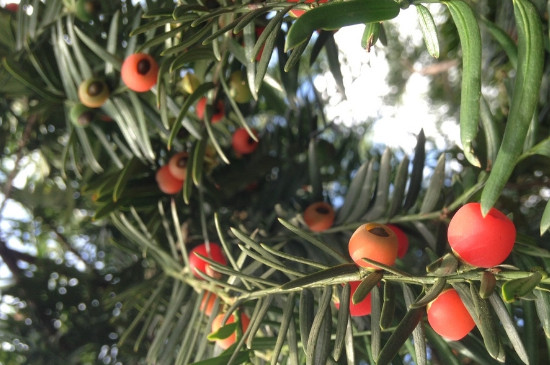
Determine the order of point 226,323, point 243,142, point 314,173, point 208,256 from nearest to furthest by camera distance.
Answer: point 226,323 → point 208,256 → point 314,173 → point 243,142

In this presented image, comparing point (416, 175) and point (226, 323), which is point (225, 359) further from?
point (416, 175)

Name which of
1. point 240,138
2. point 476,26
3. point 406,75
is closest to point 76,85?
point 240,138

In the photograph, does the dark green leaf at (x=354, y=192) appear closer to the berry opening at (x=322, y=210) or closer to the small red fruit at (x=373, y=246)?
the berry opening at (x=322, y=210)

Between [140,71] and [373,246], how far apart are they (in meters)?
0.36

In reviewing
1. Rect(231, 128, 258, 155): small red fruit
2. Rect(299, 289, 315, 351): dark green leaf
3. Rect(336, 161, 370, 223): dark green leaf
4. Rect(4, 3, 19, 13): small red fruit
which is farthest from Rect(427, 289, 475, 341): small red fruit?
Rect(4, 3, 19, 13): small red fruit

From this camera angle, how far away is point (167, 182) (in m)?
0.78

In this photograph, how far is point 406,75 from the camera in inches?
73.8

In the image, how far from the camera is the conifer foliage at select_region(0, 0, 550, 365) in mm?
390

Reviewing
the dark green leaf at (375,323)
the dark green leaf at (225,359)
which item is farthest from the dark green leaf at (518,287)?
the dark green leaf at (225,359)

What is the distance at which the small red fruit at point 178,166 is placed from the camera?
762 mm

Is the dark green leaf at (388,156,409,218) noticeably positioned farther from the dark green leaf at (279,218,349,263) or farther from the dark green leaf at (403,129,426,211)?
the dark green leaf at (279,218,349,263)

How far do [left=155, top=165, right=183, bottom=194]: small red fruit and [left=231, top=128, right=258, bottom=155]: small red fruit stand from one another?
0.56 ft

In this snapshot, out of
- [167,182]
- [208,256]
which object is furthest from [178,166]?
[208,256]

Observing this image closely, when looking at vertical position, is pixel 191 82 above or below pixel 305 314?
above
